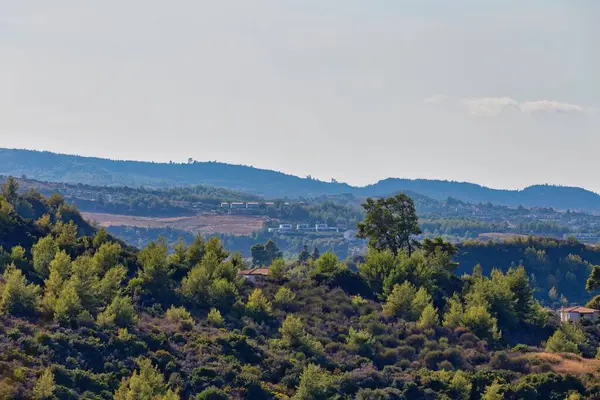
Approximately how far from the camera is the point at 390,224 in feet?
303

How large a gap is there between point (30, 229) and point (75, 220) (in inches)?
1596

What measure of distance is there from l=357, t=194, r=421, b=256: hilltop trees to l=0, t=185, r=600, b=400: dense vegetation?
13.9 feet

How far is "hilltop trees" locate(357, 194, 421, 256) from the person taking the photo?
92.3 m

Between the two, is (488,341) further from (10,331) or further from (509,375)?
(10,331)

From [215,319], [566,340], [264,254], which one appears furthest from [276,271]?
[264,254]

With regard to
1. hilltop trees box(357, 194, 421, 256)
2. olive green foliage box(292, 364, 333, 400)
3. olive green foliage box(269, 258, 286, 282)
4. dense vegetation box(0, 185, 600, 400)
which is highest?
hilltop trees box(357, 194, 421, 256)

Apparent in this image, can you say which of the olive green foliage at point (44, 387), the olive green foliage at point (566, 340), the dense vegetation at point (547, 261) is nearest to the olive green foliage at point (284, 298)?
the olive green foliage at point (566, 340)

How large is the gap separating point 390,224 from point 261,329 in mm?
24939

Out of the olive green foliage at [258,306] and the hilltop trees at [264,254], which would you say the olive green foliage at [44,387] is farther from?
the hilltop trees at [264,254]

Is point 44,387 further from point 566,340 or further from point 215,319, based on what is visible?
point 566,340

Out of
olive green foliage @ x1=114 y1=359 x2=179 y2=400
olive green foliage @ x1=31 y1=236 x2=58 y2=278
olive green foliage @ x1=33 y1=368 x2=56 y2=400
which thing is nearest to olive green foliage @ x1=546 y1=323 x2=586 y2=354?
olive green foliage @ x1=114 y1=359 x2=179 y2=400

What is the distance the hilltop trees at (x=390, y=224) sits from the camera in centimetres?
Answer: 9231

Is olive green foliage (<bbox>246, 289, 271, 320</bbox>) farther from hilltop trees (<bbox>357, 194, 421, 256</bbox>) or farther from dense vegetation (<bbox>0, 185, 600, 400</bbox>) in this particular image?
hilltop trees (<bbox>357, 194, 421, 256</bbox>)

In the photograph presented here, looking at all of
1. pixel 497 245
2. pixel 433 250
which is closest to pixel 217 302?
pixel 433 250
